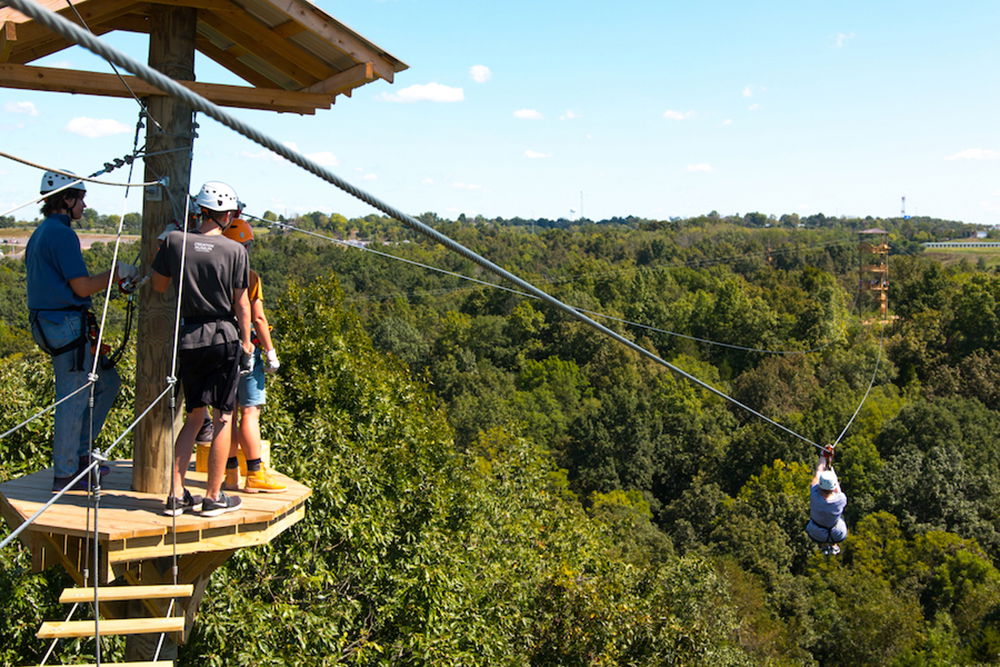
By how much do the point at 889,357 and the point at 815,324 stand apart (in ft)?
25.6

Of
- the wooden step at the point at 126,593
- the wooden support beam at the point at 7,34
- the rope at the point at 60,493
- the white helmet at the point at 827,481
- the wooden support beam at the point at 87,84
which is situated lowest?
the white helmet at the point at 827,481

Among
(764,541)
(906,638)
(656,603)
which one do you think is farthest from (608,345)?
(656,603)

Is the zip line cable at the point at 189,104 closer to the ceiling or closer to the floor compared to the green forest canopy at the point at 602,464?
closer to the ceiling

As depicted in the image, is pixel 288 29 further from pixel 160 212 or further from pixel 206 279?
pixel 206 279

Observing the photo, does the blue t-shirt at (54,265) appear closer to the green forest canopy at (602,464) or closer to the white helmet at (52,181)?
the white helmet at (52,181)

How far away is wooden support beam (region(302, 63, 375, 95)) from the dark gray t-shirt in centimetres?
98

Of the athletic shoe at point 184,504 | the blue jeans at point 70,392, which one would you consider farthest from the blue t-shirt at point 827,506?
the blue jeans at point 70,392

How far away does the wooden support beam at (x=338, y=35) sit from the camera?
414 centimetres

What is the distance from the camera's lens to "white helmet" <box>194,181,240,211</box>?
158 inches

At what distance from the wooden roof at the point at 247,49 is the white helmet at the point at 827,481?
6512mm

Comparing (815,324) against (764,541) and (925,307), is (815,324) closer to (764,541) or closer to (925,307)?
(925,307)

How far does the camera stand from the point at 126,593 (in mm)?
3586

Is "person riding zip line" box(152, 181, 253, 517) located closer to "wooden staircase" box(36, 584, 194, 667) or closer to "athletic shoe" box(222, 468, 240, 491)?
"athletic shoe" box(222, 468, 240, 491)

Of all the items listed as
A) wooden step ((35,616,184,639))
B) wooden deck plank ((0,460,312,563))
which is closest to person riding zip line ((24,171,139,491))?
wooden deck plank ((0,460,312,563))
